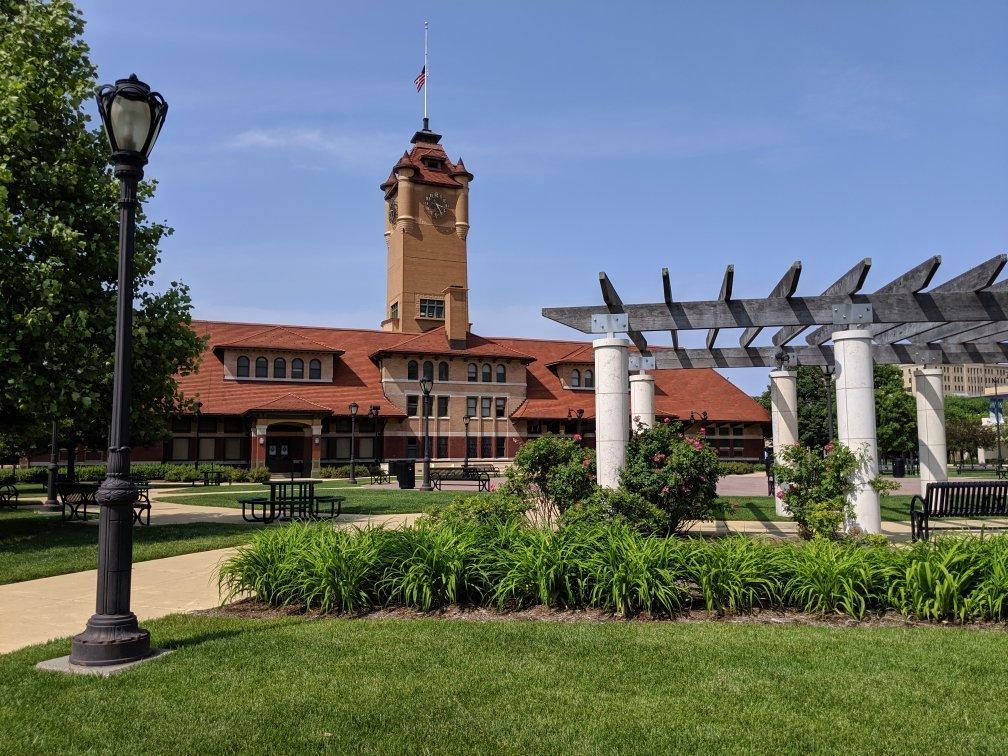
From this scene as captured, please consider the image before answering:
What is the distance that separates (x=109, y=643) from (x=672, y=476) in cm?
747

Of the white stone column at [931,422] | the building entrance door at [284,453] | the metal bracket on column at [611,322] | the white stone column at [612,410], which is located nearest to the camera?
the white stone column at [612,410]

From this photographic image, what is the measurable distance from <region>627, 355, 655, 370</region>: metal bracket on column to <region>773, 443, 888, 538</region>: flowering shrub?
619 centimetres

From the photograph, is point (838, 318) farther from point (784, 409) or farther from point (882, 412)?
point (882, 412)

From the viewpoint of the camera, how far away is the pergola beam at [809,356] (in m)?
17.1

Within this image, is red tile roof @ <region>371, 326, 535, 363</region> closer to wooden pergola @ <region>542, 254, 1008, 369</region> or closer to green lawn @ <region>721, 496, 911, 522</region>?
green lawn @ <region>721, 496, 911, 522</region>

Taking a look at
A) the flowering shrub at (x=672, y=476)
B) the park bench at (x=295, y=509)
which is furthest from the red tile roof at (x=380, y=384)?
the flowering shrub at (x=672, y=476)

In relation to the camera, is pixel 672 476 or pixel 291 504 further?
pixel 291 504

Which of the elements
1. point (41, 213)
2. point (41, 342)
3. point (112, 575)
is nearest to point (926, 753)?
point (112, 575)

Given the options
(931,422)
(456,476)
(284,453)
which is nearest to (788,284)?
(931,422)

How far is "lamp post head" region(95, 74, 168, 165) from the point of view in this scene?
6.29 metres

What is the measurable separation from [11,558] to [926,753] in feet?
42.2

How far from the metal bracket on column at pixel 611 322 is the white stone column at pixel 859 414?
332cm

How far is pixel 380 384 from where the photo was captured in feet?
164

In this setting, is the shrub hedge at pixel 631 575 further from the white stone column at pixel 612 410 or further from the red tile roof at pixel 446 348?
the red tile roof at pixel 446 348
